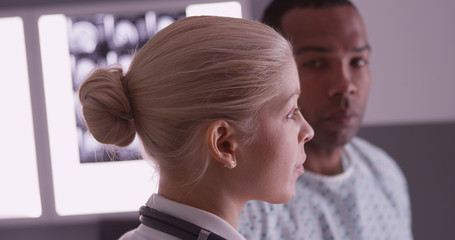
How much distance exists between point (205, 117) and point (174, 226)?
0.17 meters

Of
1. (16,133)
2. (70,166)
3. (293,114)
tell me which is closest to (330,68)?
(293,114)

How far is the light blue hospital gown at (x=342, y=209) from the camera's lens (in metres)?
1.14

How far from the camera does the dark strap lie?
65 centimetres

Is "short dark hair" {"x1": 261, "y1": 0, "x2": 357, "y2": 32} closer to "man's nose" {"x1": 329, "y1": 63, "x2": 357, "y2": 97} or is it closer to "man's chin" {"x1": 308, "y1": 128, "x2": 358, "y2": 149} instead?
"man's nose" {"x1": 329, "y1": 63, "x2": 357, "y2": 97}

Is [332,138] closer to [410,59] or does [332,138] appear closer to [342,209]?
[342,209]

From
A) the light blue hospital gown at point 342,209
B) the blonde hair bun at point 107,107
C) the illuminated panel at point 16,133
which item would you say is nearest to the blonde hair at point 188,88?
the blonde hair bun at point 107,107

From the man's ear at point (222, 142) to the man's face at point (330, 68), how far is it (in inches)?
23.4

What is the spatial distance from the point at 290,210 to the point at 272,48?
2.06ft

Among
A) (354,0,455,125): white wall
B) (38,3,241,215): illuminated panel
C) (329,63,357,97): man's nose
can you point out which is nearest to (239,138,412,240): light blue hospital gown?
(329,63,357,97): man's nose

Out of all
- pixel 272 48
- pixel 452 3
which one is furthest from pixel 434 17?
pixel 272 48

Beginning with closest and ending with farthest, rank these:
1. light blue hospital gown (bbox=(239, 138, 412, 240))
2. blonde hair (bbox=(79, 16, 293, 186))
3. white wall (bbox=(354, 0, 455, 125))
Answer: blonde hair (bbox=(79, 16, 293, 186))
light blue hospital gown (bbox=(239, 138, 412, 240))
white wall (bbox=(354, 0, 455, 125))

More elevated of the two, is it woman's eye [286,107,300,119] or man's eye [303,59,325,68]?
man's eye [303,59,325,68]

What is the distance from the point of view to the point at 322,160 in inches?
51.1

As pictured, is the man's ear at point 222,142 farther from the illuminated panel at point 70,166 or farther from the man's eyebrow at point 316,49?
the illuminated panel at point 70,166
